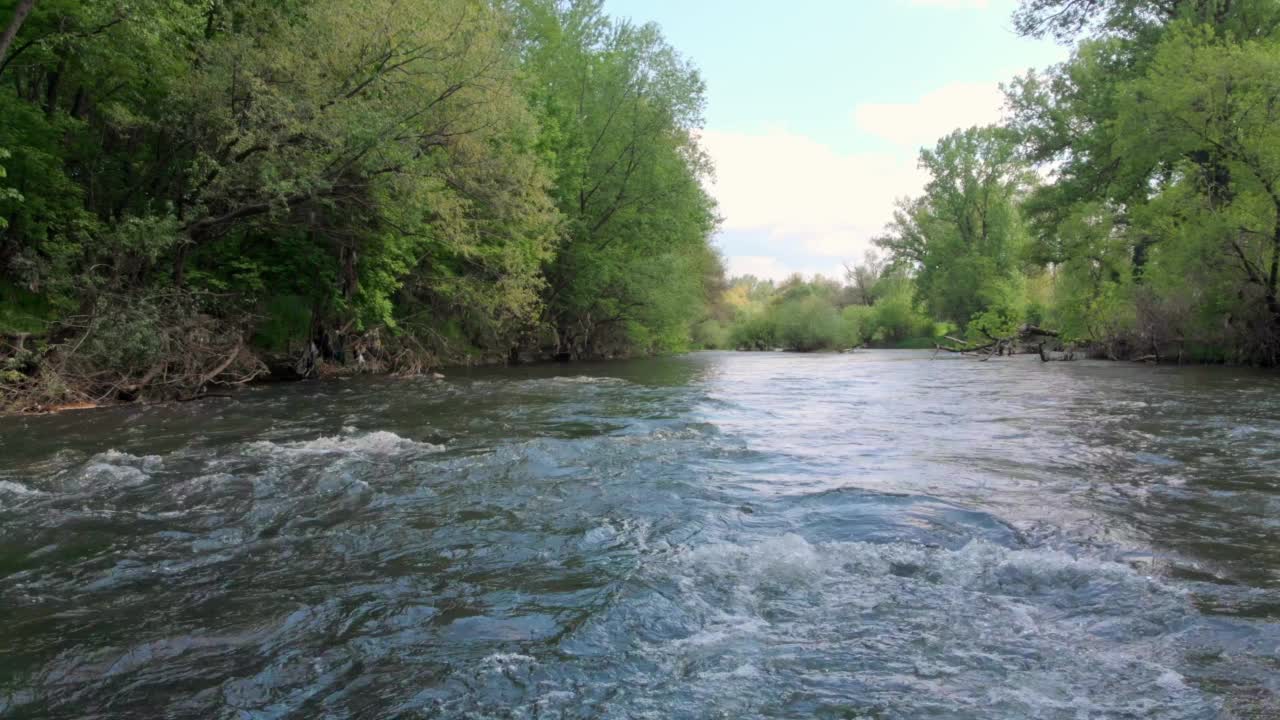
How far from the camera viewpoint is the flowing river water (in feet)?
10.6

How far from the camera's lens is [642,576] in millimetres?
4680

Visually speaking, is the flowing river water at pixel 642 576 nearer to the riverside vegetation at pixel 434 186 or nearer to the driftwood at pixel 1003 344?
the riverside vegetation at pixel 434 186

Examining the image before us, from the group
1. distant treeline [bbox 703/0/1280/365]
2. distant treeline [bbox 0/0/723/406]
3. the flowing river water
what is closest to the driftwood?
distant treeline [bbox 703/0/1280/365]

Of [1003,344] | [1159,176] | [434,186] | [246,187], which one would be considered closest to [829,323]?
[1003,344]

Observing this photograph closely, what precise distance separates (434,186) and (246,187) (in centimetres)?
407

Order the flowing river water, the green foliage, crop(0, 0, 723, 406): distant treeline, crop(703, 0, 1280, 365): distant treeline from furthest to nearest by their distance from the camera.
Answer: the green foliage
crop(703, 0, 1280, 365): distant treeline
crop(0, 0, 723, 406): distant treeline
the flowing river water

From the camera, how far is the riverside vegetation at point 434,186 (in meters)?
14.3

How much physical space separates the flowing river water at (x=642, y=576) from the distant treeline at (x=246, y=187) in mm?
5414

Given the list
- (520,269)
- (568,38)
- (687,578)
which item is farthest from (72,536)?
(568,38)

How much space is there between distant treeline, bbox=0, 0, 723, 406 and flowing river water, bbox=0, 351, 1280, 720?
541 cm

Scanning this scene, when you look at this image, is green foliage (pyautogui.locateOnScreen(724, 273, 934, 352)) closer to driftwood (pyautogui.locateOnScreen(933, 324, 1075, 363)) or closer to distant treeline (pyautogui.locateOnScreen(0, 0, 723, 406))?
driftwood (pyautogui.locateOnScreen(933, 324, 1075, 363))

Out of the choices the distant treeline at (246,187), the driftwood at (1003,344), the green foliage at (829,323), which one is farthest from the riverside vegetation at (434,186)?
the green foliage at (829,323)

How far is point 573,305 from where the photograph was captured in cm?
3331

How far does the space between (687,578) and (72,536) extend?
4.68 meters
